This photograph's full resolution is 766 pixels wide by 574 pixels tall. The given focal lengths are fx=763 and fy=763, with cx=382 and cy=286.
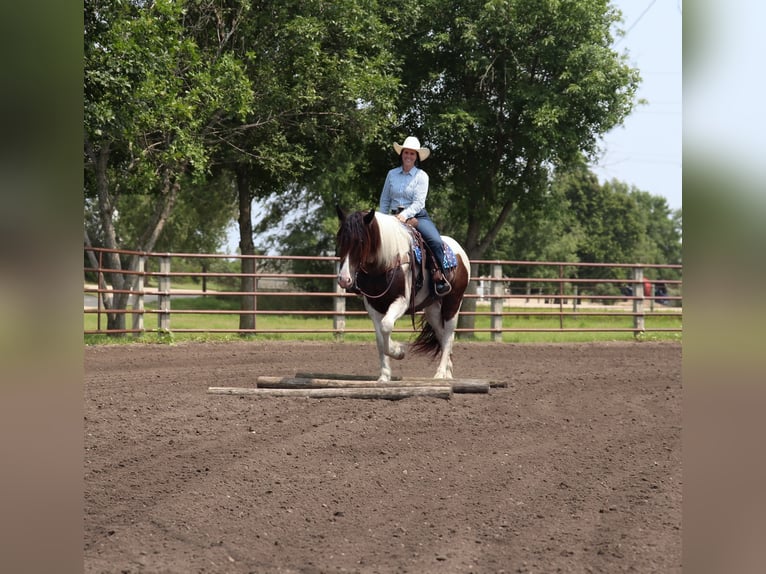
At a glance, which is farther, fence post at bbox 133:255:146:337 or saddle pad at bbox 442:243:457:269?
fence post at bbox 133:255:146:337

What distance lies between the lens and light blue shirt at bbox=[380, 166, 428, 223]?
25.1ft

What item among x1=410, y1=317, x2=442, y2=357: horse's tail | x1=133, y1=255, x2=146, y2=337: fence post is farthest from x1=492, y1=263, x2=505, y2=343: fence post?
x1=410, y1=317, x2=442, y2=357: horse's tail

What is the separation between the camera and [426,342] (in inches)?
331

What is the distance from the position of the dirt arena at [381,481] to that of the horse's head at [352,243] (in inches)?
46.4

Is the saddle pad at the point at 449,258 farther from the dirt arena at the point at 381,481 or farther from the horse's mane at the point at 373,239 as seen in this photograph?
the dirt arena at the point at 381,481

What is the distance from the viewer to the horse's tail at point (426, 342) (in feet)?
27.5

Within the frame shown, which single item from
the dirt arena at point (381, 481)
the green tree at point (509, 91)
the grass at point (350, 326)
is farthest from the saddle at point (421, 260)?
the green tree at point (509, 91)

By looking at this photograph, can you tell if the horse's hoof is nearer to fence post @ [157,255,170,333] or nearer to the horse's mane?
the horse's mane

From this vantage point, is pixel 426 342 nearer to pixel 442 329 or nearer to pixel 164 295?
pixel 442 329

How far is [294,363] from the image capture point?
10.8m

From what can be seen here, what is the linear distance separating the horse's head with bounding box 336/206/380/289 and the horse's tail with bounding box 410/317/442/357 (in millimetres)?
1762

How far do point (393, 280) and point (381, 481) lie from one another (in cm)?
313

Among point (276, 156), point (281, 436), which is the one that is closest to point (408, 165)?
point (281, 436)

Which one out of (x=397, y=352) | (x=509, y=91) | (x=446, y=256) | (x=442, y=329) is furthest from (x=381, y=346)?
(x=509, y=91)
